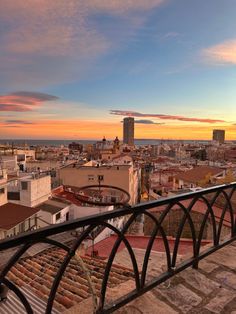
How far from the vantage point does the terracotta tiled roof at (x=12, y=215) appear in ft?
48.9

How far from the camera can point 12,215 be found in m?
16.0

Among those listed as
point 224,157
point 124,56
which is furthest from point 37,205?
point 224,157

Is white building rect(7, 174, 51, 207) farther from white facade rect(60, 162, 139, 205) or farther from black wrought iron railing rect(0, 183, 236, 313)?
black wrought iron railing rect(0, 183, 236, 313)

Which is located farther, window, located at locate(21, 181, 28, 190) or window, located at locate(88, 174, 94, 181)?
window, located at locate(88, 174, 94, 181)

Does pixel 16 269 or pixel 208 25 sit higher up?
pixel 208 25

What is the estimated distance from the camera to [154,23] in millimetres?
9672

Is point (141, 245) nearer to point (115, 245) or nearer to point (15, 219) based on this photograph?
point (115, 245)

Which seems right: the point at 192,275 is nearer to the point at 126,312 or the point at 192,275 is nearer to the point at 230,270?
the point at 230,270

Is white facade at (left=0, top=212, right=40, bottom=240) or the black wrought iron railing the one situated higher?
the black wrought iron railing

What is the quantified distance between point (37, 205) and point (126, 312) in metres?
19.9

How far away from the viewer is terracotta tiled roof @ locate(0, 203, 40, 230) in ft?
48.9

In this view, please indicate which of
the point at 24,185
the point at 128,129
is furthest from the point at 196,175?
the point at 128,129

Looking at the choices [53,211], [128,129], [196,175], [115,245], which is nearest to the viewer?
[115,245]

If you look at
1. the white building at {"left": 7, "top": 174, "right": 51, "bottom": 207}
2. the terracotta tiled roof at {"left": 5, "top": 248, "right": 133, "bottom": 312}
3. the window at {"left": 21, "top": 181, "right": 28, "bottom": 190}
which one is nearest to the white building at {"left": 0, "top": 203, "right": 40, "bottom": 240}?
the white building at {"left": 7, "top": 174, "right": 51, "bottom": 207}
